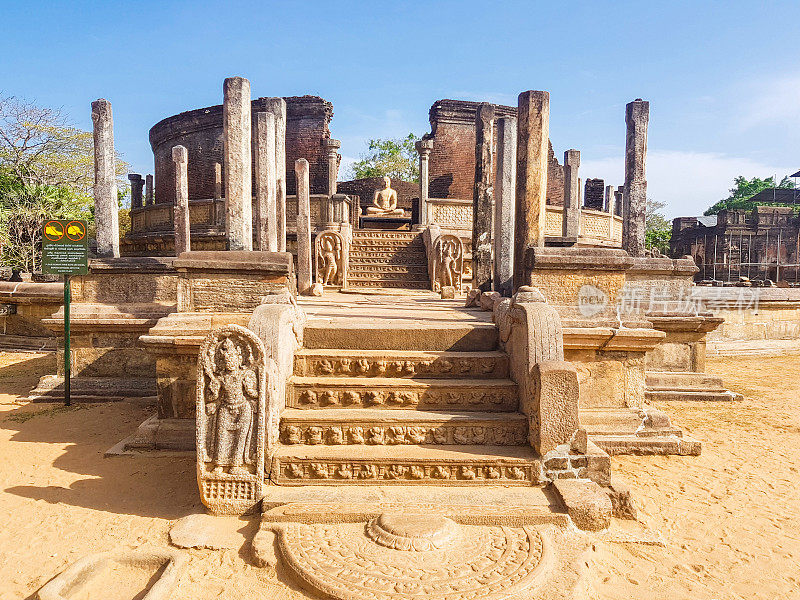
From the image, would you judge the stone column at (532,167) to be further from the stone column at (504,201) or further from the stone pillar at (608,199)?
the stone pillar at (608,199)

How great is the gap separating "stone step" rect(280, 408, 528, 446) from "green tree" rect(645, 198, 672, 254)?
30.1 metres

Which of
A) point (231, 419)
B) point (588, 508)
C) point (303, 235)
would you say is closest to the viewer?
point (588, 508)

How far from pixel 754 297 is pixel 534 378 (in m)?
9.58

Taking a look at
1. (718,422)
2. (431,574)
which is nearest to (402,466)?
(431,574)

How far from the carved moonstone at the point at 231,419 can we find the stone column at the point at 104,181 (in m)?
6.55

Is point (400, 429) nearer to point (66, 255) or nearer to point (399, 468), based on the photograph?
point (399, 468)

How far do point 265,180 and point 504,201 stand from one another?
4.32m

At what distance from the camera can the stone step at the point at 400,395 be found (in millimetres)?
3846

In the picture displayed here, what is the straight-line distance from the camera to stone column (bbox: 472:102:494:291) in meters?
8.62

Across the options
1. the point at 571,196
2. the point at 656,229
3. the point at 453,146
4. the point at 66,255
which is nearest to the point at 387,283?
the point at 66,255

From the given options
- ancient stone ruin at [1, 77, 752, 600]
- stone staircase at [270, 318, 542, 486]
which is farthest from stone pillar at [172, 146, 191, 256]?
stone staircase at [270, 318, 542, 486]

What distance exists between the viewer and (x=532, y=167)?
603cm

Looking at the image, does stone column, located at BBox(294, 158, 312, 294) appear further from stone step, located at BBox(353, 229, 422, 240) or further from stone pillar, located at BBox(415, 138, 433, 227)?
stone pillar, located at BBox(415, 138, 433, 227)

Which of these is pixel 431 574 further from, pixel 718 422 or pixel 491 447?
pixel 718 422
